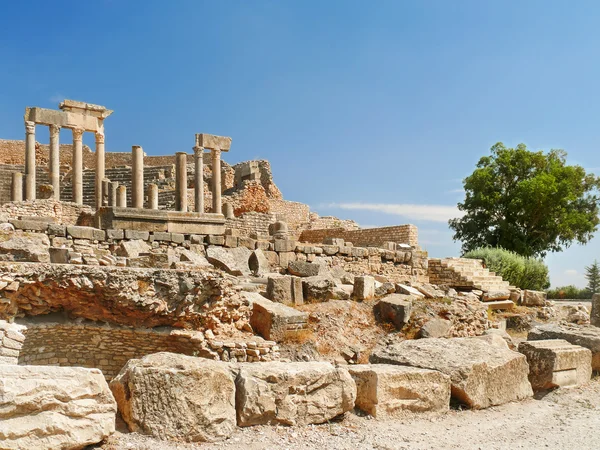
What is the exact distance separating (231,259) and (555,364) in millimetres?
7858

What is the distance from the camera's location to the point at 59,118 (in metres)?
22.2

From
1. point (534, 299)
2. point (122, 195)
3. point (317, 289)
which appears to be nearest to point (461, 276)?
point (534, 299)

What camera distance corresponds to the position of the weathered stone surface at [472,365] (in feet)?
19.0

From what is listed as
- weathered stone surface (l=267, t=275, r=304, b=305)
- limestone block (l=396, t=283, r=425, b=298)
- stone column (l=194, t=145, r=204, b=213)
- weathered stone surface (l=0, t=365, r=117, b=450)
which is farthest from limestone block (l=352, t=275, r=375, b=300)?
stone column (l=194, t=145, r=204, b=213)

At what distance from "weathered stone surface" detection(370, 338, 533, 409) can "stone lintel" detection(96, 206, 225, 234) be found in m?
9.10

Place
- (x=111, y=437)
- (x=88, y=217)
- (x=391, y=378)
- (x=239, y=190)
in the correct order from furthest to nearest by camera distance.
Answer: (x=239, y=190) < (x=88, y=217) < (x=391, y=378) < (x=111, y=437)

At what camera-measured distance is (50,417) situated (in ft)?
12.2

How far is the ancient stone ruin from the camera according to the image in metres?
4.27

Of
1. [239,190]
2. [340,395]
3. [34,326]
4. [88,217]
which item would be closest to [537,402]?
[340,395]

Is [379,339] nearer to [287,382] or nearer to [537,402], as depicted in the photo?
[537,402]

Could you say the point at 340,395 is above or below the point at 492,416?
above

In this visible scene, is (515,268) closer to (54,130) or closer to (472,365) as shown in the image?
(54,130)

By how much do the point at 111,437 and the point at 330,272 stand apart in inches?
410

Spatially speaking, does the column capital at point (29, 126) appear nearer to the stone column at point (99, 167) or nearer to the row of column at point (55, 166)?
the row of column at point (55, 166)
